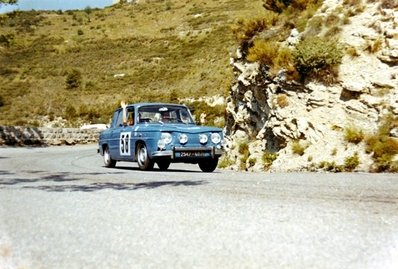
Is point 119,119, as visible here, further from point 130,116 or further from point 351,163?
point 351,163

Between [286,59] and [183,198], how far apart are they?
990cm

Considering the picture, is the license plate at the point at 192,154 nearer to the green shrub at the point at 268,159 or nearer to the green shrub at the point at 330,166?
the green shrub at the point at 268,159

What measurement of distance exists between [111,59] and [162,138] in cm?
5113

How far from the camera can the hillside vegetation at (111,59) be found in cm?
4741

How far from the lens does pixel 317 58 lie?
15.0 meters

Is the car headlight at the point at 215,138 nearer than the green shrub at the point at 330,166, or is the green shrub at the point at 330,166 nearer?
the green shrub at the point at 330,166

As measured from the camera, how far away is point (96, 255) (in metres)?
4.08

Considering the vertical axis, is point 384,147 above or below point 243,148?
above

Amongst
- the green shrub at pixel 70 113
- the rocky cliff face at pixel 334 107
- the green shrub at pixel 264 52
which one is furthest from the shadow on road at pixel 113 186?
the green shrub at pixel 70 113

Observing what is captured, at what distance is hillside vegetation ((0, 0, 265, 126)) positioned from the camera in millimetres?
47406

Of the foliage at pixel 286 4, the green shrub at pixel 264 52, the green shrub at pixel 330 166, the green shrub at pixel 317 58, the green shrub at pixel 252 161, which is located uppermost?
the foliage at pixel 286 4

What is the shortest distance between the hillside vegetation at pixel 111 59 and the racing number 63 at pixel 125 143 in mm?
16670

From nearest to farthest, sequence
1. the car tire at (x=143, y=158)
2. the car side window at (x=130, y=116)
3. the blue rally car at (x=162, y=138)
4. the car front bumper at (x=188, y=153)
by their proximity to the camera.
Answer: the car front bumper at (x=188, y=153) < the blue rally car at (x=162, y=138) < the car tire at (x=143, y=158) < the car side window at (x=130, y=116)

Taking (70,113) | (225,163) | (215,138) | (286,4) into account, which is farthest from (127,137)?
(70,113)
